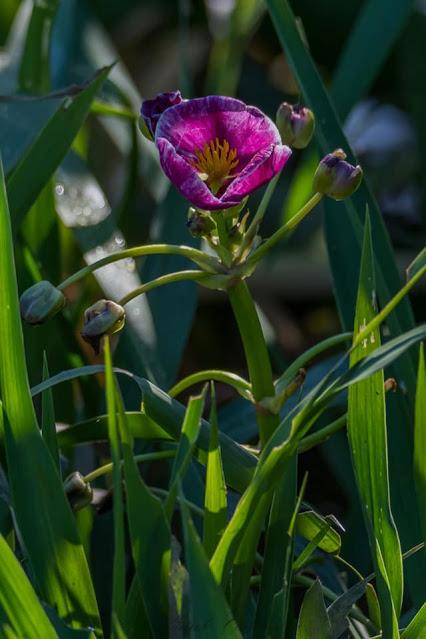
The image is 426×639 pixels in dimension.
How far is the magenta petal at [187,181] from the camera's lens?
A: 1.86 ft

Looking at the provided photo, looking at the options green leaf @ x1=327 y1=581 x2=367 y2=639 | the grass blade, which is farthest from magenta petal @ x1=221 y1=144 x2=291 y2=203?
the grass blade

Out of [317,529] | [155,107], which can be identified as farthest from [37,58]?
[317,529]

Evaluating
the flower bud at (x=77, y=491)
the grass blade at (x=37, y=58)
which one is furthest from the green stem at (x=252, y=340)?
the grass blade at (x=37, y=58)

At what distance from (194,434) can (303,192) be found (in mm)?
791

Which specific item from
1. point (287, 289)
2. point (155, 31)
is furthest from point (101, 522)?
point (155, 31)

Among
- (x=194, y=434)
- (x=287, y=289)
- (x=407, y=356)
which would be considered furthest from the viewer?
(x=287, y=289)

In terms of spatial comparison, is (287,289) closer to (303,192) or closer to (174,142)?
(303,192)

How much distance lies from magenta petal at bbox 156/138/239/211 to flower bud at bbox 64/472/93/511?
6.3 inches

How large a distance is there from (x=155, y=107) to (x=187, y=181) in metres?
0.09

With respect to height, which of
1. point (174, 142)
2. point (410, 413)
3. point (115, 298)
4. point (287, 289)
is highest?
point (174, 142)

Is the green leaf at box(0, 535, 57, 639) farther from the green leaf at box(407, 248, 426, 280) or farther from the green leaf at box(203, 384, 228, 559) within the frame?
the green leaf at box(407, 248, 426, 280)

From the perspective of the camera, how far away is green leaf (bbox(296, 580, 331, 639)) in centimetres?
57

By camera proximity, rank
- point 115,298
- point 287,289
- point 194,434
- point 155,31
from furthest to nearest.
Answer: point 155,31 < point 287,289 < point 115,298 < point 194,434

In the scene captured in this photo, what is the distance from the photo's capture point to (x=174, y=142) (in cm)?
61
